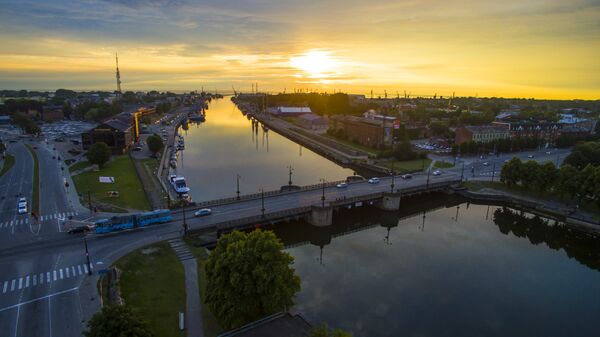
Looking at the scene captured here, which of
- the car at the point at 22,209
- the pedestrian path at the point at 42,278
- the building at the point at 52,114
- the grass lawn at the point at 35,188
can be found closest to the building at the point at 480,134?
the pedestrian path at the point at 42,278

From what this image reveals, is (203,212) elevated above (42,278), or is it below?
above

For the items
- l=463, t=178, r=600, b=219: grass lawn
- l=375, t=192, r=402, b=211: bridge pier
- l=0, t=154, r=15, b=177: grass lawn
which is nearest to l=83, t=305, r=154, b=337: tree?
l=375, t=192, r=402, b=211: bridge pier

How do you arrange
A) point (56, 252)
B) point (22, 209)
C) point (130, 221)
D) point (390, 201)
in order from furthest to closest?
1. point (390, 201)
2. point (22, 209)
3. point (130, 221)
4. point (56, 252)

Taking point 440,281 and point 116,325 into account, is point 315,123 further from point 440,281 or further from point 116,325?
point 116,325

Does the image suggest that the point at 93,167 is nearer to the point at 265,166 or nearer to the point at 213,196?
the point at 213,196

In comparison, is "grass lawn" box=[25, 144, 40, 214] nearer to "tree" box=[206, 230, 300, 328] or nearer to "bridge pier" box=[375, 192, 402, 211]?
"tree" box=[206, 230, 300, 328]

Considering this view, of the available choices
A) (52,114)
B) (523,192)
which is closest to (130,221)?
(523,192)
